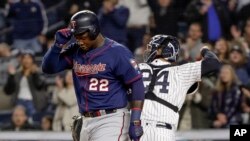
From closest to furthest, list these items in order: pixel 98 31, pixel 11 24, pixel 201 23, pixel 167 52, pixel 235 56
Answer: pixel 98 31 → pixel 167 52 → pixel 235 56 → pixel 201 23 → pixel 11 24

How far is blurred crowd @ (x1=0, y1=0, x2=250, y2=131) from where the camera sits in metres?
10.5

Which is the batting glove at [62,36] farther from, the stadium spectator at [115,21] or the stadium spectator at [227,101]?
the stadium spectator at [115,21]

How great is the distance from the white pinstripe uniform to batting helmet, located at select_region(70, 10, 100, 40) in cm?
82

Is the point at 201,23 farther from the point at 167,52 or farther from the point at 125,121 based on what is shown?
the point at 125,121

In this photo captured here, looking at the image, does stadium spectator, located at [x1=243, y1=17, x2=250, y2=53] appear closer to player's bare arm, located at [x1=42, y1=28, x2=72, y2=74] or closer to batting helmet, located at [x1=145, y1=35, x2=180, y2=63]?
batting helmet, located at [x1=145, y1=35, x2=180, y2=63]

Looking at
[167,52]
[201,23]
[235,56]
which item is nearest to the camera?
[167,52]

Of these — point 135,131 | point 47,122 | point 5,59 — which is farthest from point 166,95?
point 5,59

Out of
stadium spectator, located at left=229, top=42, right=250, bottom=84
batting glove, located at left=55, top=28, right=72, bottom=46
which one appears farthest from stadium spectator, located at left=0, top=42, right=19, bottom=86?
batting glove, located at left=55, top=28, right=72, bottom=46

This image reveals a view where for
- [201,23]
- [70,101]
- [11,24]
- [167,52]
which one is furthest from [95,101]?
[11,24]

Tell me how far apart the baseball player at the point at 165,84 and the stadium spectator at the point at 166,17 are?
182 inches

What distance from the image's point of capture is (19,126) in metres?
11.2

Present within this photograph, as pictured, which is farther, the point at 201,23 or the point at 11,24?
the point at 11,24

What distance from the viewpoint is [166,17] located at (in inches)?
478

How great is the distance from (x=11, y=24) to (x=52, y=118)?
2692mm
